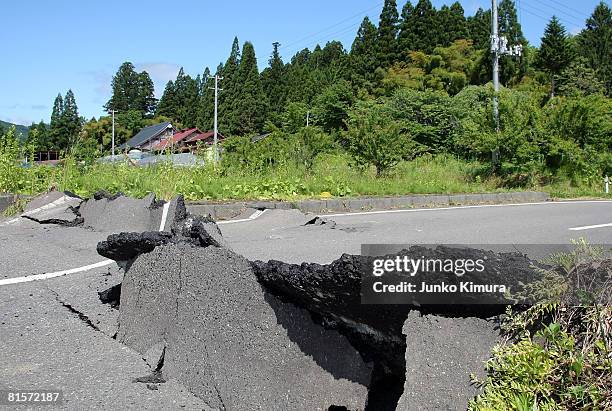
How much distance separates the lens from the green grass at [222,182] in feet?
32.6

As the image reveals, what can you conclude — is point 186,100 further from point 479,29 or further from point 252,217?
point 252,217

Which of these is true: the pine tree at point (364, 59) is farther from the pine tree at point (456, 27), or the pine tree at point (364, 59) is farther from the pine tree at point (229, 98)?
the pine tree at point (229, 98)

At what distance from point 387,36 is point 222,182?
4547 cm

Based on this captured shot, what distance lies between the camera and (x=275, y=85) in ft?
224

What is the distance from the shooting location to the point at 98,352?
123 inches

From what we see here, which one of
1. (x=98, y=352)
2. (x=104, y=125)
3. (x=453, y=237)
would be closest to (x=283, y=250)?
(x=453, y=237)

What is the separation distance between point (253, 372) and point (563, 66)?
1956 inches

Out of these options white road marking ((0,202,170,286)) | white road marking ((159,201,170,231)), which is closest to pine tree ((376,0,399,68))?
white road marking ((159,201,170,231))

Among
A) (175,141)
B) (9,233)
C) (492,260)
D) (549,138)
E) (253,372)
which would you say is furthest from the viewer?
(549,138)

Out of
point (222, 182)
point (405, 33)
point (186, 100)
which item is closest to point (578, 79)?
point (405, 33)

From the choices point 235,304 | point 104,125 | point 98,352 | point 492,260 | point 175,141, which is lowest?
point 98,352

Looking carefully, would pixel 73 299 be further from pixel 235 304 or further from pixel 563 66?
pixel 563 66

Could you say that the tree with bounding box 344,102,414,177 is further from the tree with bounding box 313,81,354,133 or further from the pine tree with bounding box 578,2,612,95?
the pine tree with bounding box 578,2,612,95

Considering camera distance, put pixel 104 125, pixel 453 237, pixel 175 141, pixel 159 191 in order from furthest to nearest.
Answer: pixel 104 125
pixel 175 141
pixel 159 191
pixel 453 237
